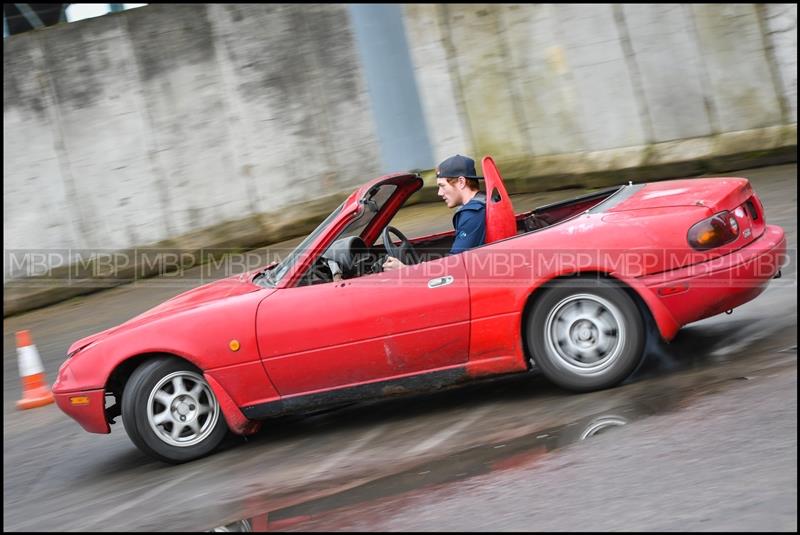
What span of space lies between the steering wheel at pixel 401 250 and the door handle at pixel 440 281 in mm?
413

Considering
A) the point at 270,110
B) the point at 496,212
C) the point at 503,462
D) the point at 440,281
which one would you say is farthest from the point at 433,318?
the point at 270,110

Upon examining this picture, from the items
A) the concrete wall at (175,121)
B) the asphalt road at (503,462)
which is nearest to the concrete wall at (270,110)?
the concrete wall at (175,121)

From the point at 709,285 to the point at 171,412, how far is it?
313 centimetres

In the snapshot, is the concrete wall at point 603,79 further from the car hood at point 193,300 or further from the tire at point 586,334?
the car hood at point 193,300

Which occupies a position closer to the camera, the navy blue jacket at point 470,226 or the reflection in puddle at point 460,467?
the reflection in puddle at point 460,467

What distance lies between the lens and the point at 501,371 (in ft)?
18.8

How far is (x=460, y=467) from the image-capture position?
188 inches

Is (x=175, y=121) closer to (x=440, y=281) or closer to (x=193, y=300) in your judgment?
(x=193, y=300)

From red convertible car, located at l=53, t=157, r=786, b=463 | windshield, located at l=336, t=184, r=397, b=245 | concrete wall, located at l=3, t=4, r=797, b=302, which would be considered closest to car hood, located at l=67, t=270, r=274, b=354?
red convertible car, located at l=53, t=157, r=786, b=463

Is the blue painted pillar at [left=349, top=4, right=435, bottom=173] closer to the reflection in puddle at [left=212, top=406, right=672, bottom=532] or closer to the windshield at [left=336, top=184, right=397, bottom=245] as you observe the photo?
the windshield at [left=336, top=184, right=397, bottom=245]

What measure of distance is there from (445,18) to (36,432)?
25.9 ft

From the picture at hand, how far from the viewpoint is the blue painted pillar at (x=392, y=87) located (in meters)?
13.3

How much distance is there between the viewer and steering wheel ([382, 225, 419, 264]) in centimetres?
606

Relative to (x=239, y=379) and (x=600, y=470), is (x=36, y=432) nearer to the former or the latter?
(x=239, y=379)
